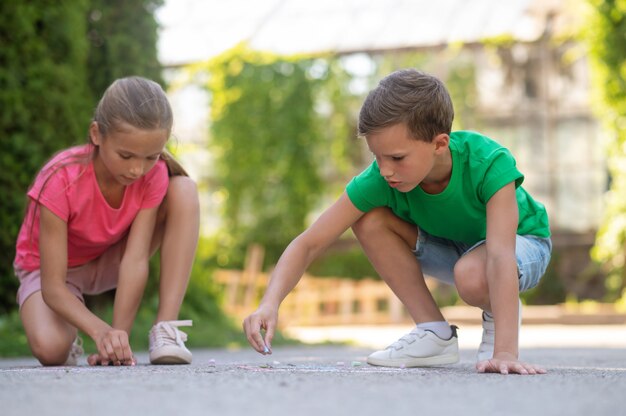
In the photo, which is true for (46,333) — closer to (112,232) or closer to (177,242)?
(112,232)

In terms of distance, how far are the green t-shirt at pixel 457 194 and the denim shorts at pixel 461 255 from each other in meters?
0.07

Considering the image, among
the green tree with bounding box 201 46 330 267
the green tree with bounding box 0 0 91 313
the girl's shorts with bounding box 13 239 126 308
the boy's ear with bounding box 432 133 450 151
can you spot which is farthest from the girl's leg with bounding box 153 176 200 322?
the green tree with bounding box 201 46 330 267

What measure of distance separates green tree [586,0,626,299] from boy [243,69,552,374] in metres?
8.53

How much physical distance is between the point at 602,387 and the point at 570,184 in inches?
670

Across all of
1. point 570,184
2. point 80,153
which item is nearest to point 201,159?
point 570,184

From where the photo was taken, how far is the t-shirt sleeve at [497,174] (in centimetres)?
316

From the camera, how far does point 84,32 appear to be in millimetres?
6215

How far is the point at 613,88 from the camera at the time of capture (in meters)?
11.7

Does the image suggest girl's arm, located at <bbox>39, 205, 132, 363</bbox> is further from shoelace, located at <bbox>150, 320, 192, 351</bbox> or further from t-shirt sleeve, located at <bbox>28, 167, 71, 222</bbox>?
shoelace, located at <bbox>150, 320, 192, 351</bbox>

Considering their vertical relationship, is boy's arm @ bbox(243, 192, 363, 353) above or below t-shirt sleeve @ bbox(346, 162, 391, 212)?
below

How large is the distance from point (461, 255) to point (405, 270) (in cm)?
25

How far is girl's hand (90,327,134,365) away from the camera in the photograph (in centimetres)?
325

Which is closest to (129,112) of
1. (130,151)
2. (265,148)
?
(130,151)

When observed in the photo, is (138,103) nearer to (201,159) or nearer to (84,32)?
(84,32)
